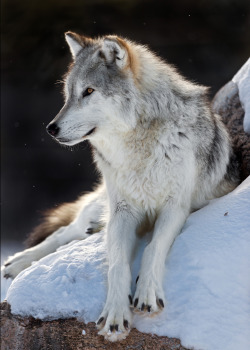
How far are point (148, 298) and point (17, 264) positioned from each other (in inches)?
70.7

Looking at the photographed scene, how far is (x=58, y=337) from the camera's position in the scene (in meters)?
2.56

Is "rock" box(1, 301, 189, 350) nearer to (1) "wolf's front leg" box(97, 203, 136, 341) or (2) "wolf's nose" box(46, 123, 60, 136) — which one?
(1) "wolf's front leg" box(97, 203, 136, 341)

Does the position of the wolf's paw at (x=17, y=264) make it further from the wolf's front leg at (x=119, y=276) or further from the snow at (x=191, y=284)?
the wolf's front leg at (x=119, y=276)

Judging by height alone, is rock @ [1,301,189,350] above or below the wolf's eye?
below

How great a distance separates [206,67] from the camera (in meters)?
8.42

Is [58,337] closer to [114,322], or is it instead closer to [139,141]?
[114,322]

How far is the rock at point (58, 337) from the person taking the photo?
2393mm

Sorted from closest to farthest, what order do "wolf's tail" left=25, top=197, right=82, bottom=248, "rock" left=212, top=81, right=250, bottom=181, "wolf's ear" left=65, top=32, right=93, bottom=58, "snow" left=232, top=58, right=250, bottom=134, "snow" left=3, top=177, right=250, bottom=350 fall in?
Result: 1. "snow" left=3, top=177, right=250, bottom=350
2. "wolf's ear" left=65, top=32, right=93, bottom=58
3. "rock" left=212, top=81, right=250, bottom=181
4. "snow" left=232, top=58, right=250, bottom=134
5. "wolf's tail" left=25, top=197, right=82, bottom=248

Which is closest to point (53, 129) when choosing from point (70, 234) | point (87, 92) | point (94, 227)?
point (87, 92)

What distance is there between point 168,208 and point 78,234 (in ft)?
4.19

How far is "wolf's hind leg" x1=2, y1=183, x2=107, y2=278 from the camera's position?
376 cm

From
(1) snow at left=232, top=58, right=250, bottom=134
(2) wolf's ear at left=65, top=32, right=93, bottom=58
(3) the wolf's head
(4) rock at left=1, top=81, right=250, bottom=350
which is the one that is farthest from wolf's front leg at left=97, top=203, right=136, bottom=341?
(1) snow at left=232, top=58, right=250, bottom=134

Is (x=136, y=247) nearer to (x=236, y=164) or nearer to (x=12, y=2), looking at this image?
(x=236, y=164)

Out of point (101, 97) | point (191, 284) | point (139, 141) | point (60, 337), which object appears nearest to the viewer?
point (191, 284)
